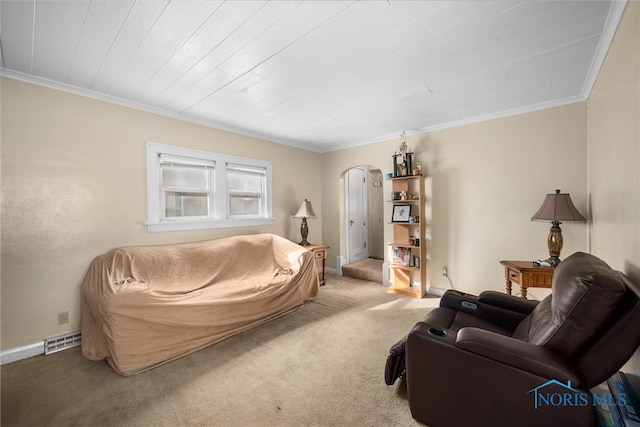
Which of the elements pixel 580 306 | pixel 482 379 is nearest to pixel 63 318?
pixel 482 379

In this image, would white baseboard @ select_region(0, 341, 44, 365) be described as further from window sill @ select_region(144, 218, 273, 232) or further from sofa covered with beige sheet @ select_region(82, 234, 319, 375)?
window sill @ select_region(144, 218, 273, 232)

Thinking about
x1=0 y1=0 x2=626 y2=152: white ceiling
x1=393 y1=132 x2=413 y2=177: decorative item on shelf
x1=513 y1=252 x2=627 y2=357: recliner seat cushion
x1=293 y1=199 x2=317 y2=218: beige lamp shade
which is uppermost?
x1=0 y1=0 x2=626 y2=152: white ceiling

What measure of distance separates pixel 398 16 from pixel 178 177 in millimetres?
2909

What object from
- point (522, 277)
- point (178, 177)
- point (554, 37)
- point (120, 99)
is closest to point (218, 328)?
point (178, 177)

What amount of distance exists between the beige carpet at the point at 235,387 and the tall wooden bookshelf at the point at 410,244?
4.12 feet

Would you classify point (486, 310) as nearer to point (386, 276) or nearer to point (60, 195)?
point (386, 276)

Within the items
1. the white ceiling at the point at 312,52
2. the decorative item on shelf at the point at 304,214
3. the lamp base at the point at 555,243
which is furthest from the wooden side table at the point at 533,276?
the decorative item on shelf at the point at 304,214

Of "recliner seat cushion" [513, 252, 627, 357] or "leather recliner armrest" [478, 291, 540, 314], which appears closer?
"recliner seat cushion" [513, 252, 627, 357]

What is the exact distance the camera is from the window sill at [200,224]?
2.98 m

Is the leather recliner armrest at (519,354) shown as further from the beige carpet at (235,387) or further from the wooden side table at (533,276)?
the wooden side table at (533,276)

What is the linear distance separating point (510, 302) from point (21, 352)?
4.04 meters

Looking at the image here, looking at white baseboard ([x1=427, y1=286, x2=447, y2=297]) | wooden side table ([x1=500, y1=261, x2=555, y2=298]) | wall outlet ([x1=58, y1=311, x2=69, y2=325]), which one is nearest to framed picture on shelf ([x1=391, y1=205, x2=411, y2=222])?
white baseboard ([x1=427, y1=286, x2=447, y2=297])

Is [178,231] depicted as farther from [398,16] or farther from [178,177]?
[398,16]

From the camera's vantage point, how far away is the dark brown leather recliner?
1099mm
